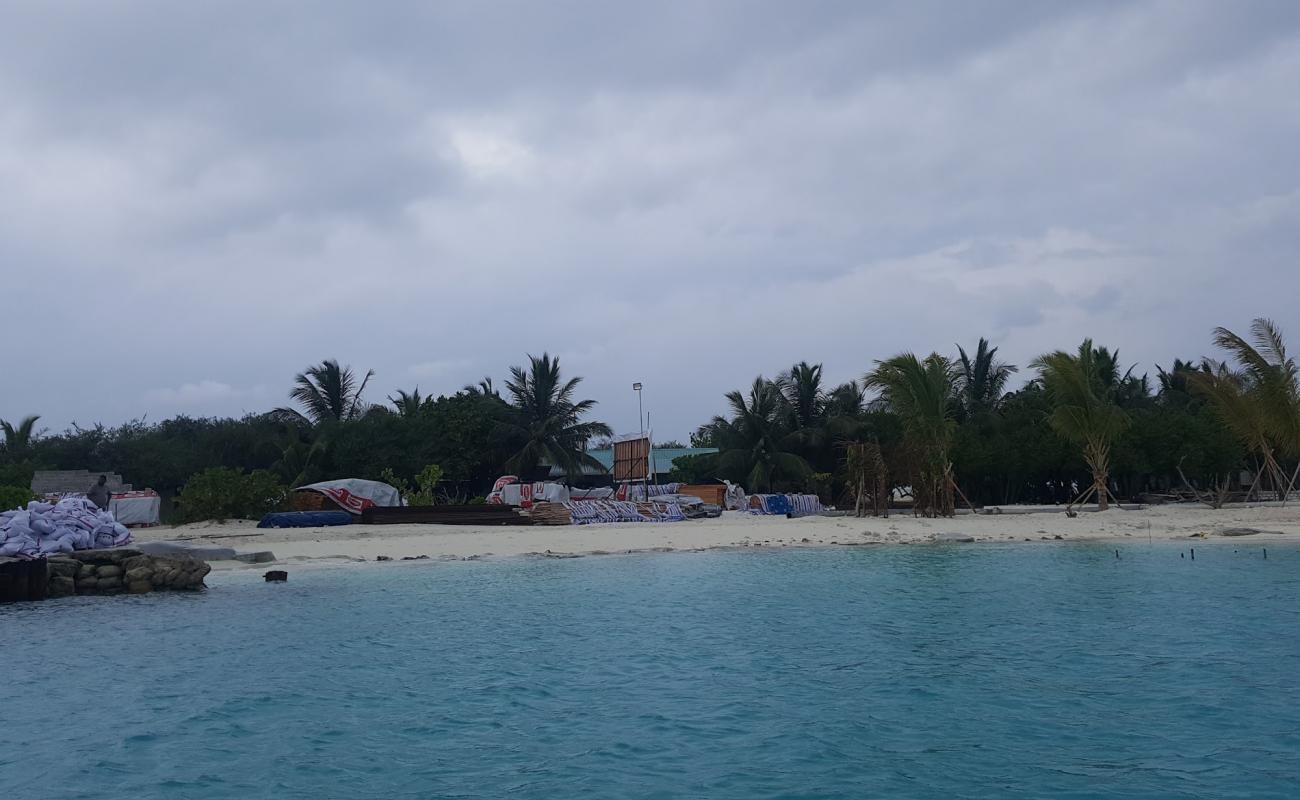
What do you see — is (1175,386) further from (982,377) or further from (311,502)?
(311,502)

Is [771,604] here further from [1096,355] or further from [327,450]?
[1096,355]

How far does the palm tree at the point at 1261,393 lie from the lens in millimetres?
26531

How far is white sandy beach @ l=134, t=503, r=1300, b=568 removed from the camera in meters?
21.8

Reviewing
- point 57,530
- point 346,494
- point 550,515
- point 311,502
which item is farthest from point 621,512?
point 57,530

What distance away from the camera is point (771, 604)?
13.1 metres

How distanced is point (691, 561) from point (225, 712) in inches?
493

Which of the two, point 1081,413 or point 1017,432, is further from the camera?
point 1017,432

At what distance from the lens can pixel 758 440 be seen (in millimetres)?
41594

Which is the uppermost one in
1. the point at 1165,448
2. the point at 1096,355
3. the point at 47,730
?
the point at 1096,355

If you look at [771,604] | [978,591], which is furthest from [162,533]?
[978,591]

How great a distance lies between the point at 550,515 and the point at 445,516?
3.11m

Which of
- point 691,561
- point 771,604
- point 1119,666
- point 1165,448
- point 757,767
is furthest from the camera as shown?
point 1165,448

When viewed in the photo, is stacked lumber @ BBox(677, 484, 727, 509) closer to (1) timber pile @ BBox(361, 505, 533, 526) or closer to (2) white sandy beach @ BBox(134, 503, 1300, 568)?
(2) white sandy beach @ BBox(134, 503, 1300, 568)

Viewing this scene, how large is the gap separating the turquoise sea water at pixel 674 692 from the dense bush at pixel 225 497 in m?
14.4
